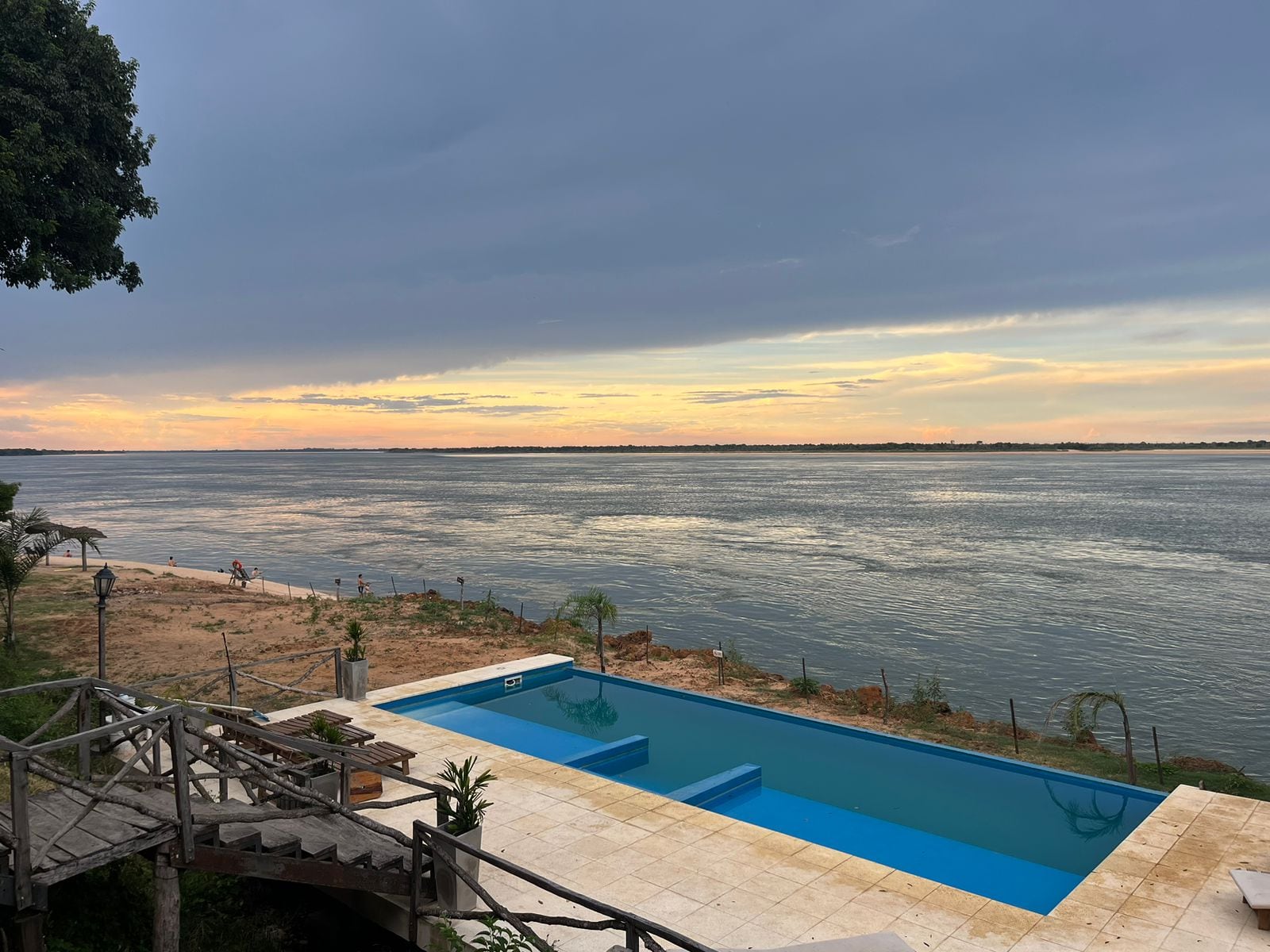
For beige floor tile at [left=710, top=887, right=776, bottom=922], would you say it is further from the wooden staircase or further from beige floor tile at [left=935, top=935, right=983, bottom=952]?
the wooden staircase

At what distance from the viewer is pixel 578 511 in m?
87.6

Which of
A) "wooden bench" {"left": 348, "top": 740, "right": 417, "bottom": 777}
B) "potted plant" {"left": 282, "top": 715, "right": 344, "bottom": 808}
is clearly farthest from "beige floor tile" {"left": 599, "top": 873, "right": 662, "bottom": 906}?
"wooden bench" {"left": 348, "top": 740, "right": 417, "bottom": 777}

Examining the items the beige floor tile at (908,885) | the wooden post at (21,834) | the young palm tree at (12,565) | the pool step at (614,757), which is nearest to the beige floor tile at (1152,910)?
the beige floor tile at (908,885)

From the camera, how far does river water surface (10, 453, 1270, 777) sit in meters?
26.6

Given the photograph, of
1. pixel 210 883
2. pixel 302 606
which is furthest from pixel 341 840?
pixel 302 606

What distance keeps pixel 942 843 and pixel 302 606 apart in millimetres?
26659

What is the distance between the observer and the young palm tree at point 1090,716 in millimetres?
13979

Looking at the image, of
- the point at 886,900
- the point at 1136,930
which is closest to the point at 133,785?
the point at 886,900

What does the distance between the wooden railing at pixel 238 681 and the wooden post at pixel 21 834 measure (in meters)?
6.87

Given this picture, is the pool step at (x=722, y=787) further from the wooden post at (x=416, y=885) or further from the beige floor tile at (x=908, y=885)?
the wooden post at (x=416, y=885)

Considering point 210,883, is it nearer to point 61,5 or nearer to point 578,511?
point 61,5

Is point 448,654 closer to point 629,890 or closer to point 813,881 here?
point 629,890

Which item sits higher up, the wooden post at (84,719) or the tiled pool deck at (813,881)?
the wooden post at (84,719)

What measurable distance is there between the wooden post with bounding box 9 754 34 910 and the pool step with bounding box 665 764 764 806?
7.27 meters
